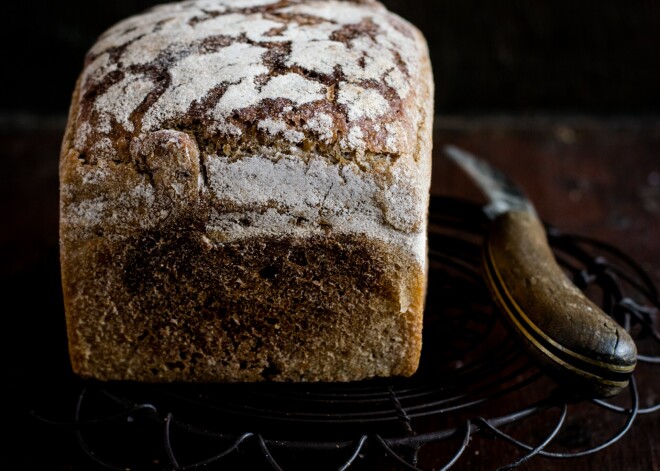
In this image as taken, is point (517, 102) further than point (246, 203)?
Yes

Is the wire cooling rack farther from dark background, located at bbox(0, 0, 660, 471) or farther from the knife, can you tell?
dark background, located at bbox(0, 0, 660, 471)

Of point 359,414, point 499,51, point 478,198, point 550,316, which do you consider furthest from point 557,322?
point 499,51

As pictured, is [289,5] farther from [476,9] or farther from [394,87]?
[476,9]

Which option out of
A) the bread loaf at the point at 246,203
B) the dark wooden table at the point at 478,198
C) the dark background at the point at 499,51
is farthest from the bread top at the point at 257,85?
the dark background at the point at 499,51

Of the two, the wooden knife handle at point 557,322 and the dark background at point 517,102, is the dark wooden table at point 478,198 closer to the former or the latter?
the dark background at point 517,102

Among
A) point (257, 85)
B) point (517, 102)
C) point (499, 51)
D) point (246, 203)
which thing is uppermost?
point (257, 85)

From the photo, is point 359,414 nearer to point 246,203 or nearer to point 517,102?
point 246,203
